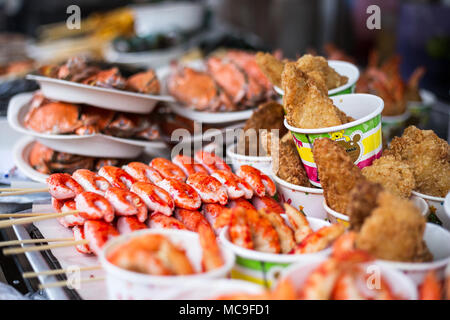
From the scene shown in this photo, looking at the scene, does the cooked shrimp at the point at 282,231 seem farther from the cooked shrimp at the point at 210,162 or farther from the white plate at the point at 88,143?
the white plate at the point at 88,143

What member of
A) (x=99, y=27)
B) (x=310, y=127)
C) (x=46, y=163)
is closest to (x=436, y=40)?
(x=310, y=127)

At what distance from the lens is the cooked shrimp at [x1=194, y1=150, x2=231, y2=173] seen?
7.39 ft

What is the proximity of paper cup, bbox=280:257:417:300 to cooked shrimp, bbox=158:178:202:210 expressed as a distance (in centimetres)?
74

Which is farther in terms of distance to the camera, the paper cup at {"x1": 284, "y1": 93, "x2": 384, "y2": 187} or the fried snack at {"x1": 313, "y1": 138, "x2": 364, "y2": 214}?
the paper cup at {"x1": 284, "y1": 93, "x2": 384, "y2": 187}

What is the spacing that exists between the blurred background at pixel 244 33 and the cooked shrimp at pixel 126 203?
2058 mm

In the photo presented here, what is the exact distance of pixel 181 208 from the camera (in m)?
1.98

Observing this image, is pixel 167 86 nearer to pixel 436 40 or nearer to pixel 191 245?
pixel 191 245

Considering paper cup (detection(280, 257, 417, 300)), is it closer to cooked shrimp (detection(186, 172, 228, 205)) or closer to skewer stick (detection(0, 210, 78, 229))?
cooked shrimp (detection(186, 172, 228, 205))

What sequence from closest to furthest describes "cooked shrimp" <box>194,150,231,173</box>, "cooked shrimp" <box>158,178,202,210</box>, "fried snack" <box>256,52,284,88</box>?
"cooked shrimp" <box>158,178,202,210</box> → "cooked shrimp" <box>194,150,231,173</box> → "fried snack" <box>256,52,284,88</box>

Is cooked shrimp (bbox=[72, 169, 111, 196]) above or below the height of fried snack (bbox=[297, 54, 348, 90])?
below

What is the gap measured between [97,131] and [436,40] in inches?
150

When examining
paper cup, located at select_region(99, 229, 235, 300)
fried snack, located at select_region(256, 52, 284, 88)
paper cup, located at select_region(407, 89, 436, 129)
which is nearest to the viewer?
paper cup, located at select_region(99, 229, 235, 300)

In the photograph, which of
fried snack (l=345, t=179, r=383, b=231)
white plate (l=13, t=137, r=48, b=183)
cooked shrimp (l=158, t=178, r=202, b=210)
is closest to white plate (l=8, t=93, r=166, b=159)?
white plate (l=13, t=137, r=48, b=183)

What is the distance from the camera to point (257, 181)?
2055 mm
